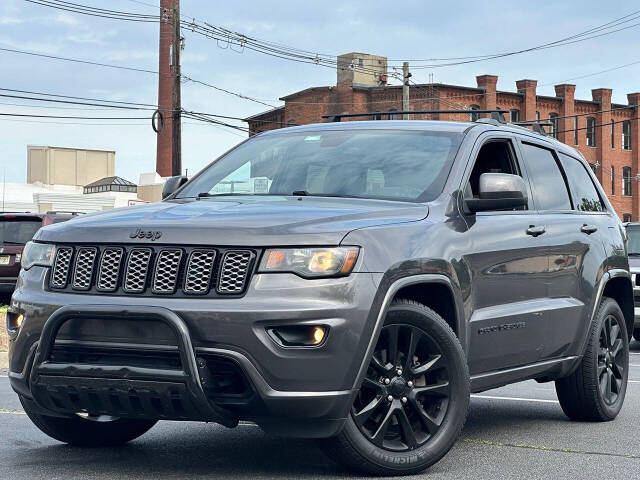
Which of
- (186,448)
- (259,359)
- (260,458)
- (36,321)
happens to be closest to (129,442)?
(186,448)

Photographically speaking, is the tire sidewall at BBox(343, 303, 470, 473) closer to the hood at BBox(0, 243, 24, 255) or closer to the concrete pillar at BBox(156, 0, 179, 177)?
the hood at BBox(0, 243, 24, 255)

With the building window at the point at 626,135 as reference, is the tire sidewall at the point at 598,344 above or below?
below

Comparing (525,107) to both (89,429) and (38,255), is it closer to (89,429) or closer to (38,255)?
(89,429)

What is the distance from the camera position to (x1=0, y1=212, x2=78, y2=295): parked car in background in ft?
67.2

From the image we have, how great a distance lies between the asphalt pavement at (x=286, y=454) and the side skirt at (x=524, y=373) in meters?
0.38

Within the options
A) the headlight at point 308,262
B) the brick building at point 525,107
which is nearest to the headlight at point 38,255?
the headlight at point 308,262

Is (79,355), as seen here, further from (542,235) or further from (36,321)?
(542,235)

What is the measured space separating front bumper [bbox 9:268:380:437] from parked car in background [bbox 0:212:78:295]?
15.5 m

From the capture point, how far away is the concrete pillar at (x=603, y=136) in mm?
74062

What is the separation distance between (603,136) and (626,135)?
3292 mm

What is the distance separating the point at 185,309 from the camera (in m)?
5.05

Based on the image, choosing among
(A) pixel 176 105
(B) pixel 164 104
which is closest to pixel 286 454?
(A) pixel 176 105

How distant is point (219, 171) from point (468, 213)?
170 centimetres

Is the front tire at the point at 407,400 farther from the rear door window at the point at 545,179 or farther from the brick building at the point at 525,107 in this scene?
the brick building at the point at 525,107
